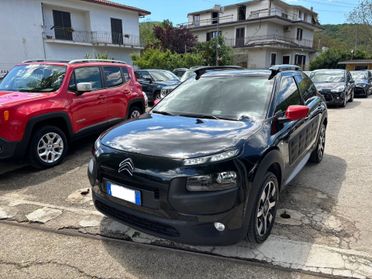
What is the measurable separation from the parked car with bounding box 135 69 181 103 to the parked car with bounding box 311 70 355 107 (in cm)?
580

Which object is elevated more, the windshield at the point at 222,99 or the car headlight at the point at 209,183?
the windshield at the point at 222,99

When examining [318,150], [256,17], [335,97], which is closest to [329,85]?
[335,97]

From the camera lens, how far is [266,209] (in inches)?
120

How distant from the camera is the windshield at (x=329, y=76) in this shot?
13.2 meters

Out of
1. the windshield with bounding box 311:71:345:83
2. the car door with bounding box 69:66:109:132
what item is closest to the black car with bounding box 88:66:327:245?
the car door with bounding box 69:66:109:132

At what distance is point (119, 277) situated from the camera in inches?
103

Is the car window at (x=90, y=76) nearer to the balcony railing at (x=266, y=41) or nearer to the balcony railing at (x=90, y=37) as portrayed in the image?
the balcony railing at (x=90, y=37)

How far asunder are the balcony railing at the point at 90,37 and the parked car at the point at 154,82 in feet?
46.3

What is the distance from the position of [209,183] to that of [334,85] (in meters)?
11.8

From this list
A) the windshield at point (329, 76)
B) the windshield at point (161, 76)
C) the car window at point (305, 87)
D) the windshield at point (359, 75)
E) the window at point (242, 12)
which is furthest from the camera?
the window at point (242, 12)

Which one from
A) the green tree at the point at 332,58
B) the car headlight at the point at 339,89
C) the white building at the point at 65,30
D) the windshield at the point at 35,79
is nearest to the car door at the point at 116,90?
the windshield at the point at 35,79

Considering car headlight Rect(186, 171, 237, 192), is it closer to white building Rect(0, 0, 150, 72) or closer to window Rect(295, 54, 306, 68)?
white building Rect(0, 0, 150, 72)

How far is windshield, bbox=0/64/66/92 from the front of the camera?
5.49 m

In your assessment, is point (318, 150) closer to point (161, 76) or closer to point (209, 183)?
point (209, 183)
